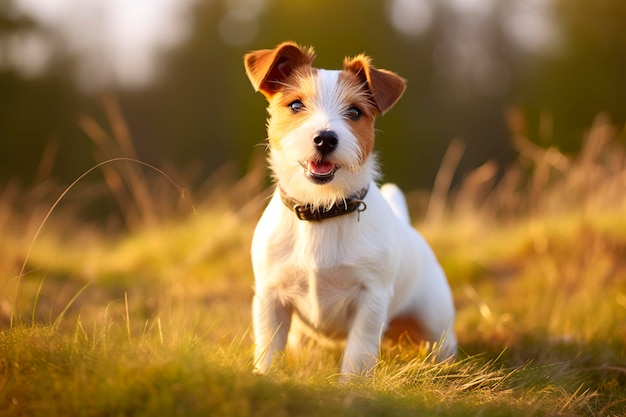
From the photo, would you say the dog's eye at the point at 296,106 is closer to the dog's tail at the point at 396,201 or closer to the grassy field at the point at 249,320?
the grassy field at the point at 249,320

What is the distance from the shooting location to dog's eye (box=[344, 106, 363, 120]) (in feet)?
10.6

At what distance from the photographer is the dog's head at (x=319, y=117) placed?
303 centimetres

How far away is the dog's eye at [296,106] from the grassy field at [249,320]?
2.48 ft

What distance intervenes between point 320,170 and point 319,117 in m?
0.26

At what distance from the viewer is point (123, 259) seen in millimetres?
7453

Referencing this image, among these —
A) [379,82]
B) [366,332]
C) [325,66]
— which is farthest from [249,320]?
[325,66]

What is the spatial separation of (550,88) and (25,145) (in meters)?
14.0

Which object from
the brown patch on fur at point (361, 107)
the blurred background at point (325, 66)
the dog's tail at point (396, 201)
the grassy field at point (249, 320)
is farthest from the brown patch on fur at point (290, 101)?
the blurred background at point (325, 66)

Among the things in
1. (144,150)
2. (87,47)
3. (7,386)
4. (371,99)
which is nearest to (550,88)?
(144,150)

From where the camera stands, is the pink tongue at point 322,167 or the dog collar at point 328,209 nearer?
the pink tongue at point 322,167

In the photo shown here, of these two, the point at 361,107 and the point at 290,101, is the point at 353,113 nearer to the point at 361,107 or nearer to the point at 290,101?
the point at 361,107

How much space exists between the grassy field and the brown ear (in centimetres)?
114

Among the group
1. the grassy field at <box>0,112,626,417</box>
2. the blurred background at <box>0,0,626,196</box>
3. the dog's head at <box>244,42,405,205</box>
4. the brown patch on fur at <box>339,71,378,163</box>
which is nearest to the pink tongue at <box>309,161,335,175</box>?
the dog's head at <box>244,42,405,205</box>

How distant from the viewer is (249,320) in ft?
15.1
